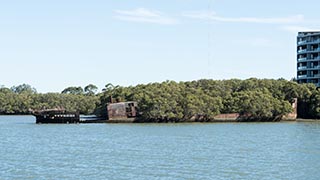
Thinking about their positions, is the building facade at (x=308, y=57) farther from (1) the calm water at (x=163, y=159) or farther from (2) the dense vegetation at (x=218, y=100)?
(1) the calm water at (x=163, y=159)

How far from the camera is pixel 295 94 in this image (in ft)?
498

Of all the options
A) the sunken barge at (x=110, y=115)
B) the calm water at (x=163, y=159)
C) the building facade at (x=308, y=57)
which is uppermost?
the building facade at (x=308, y=57)

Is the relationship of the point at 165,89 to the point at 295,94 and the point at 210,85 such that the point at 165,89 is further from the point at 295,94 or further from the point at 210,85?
the point at 295,94

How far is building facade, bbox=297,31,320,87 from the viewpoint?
169m

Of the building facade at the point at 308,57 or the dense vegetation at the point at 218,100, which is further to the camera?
the building facade at the point at 308,57

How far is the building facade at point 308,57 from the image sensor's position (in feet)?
554

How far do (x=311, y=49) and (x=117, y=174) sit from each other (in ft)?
427

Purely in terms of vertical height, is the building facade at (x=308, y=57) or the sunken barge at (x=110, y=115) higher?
the building facade at (x=308, y=57)

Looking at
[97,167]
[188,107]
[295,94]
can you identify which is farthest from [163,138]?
[295,94]

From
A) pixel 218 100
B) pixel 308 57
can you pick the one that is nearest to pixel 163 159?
pixel 218 100

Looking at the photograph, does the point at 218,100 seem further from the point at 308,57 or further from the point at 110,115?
the point at 308,57

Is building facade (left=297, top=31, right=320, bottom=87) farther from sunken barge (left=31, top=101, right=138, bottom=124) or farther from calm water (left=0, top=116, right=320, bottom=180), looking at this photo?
calm water (left=0, top=116, right=320, bottom=180)

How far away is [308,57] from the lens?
171 m

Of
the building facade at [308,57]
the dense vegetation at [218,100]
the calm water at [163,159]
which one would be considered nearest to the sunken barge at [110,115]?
the dense vegetation at [218,100]
